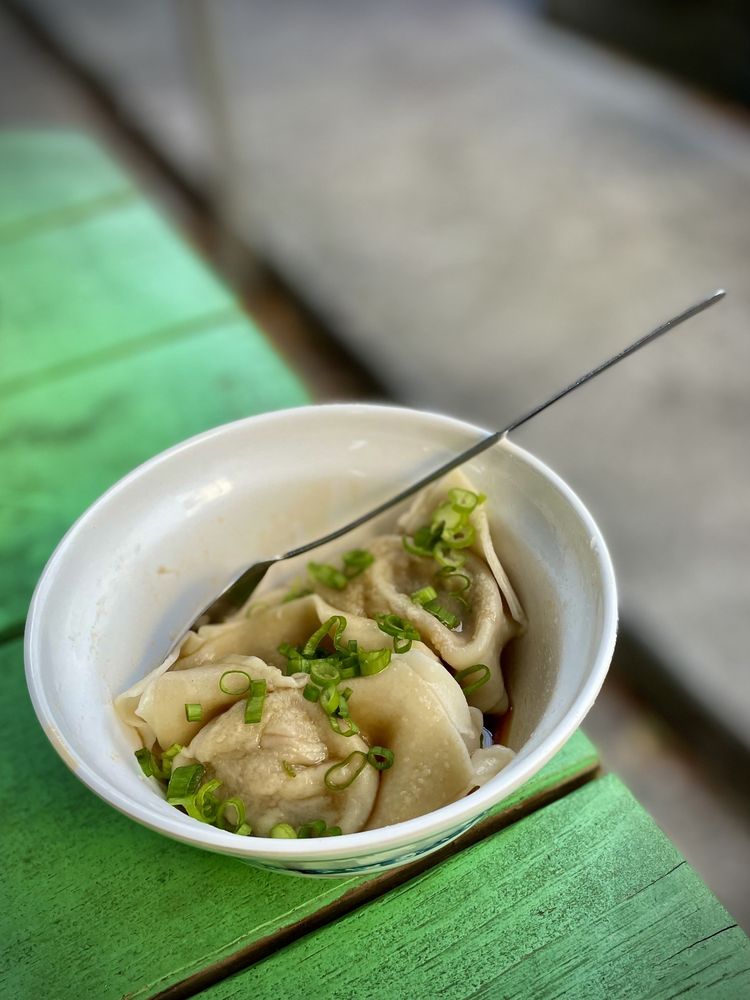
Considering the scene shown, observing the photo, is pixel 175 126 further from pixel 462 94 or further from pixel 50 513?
pixel 50 513

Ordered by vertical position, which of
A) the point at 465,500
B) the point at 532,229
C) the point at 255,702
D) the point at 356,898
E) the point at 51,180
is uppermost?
the point at 465,500

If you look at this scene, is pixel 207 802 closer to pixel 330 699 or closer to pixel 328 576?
pixel 330 699

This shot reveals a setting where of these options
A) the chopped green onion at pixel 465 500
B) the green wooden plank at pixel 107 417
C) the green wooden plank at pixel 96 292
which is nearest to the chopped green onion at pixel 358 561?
the chopped green onion at pixel 465 500

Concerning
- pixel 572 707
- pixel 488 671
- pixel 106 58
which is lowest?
pixel 106 58

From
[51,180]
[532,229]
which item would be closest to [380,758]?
[51,180]

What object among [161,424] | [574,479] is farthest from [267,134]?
[161,424]

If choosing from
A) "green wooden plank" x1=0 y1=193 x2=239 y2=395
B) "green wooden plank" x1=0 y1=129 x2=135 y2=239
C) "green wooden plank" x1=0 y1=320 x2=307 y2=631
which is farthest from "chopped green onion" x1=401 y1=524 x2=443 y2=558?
"green wooden plank" x1=0 y1=129 x2=135 y2=239

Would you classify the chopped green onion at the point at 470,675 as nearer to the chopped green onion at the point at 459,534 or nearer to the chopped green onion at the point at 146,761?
the chopped green onion at the point at 459,534
